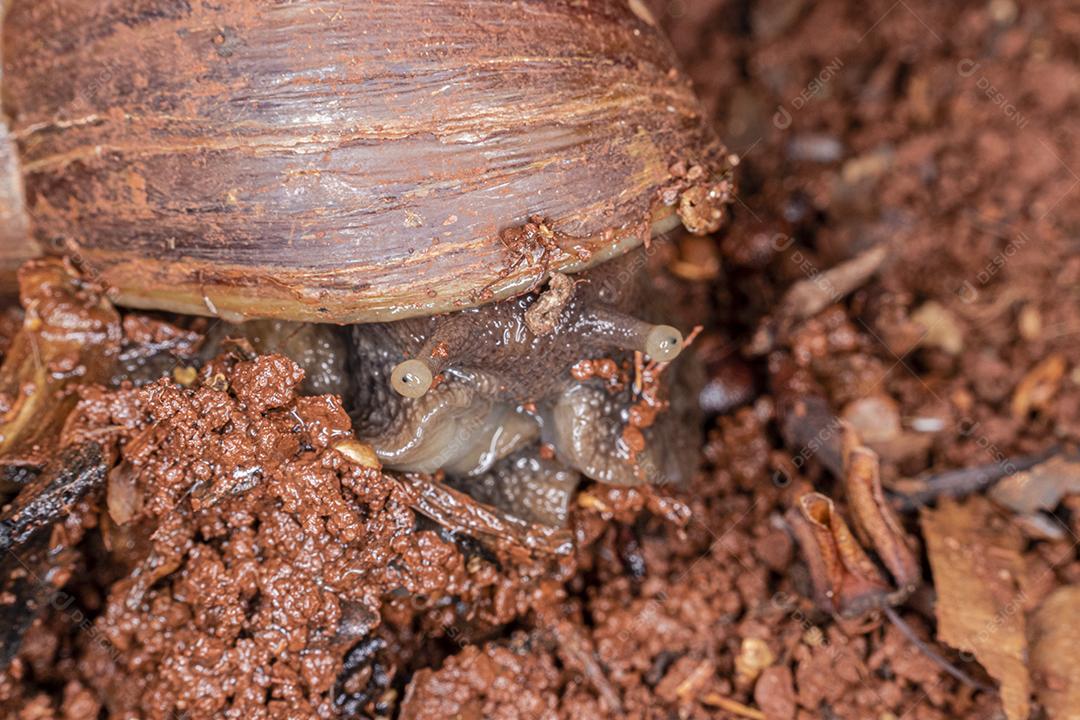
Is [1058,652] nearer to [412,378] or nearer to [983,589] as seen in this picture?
[983,589]

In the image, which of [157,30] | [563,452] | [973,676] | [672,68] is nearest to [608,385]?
[563,452]

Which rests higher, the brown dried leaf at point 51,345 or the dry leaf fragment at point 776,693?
the brown dried leaf at point 51,345

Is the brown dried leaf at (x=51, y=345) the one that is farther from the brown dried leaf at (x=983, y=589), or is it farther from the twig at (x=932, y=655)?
the brown dried leaf at (x=983, y=589)

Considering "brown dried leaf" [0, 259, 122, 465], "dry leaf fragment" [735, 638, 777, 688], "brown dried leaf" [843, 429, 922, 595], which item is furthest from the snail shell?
"dry leaf fragment" [735, 638, 777, 688]

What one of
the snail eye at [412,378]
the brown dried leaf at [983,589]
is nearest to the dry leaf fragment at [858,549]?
the brown dried leaf at [983,589]

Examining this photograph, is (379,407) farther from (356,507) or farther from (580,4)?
(580,4)

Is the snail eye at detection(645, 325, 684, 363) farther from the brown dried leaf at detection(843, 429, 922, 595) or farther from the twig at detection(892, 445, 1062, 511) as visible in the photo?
the twig at detection(892, 445, 1062, 511)
